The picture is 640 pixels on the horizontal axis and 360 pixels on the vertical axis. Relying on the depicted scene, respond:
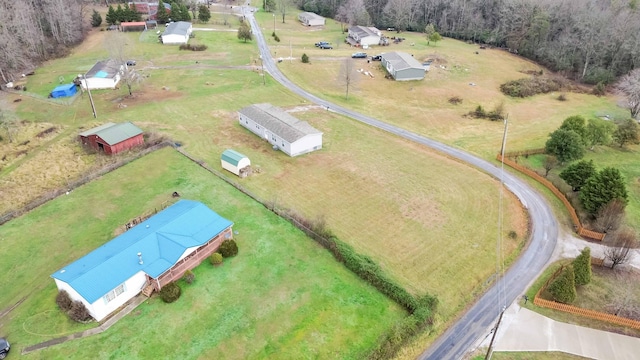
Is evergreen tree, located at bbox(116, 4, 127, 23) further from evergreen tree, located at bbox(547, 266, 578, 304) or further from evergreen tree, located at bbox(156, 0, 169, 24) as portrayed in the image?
evergreen tree, located at bbox(547, 266, 578, 304)

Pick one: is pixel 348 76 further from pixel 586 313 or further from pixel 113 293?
pixel 113 293

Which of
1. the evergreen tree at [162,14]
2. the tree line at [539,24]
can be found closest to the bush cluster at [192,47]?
the evergreen tree at [162,14]

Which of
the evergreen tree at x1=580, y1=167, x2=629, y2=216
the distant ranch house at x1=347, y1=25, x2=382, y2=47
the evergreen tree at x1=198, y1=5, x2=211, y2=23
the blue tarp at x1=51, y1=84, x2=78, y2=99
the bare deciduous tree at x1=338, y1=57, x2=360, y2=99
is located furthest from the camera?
the evergreen tree at x1=198, y1=5, x2=211, y2=23

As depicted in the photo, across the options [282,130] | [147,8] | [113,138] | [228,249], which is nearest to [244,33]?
[147,8]

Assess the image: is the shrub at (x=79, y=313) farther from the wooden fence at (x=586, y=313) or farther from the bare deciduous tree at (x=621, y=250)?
the bare deciduous tree at (x=621, y=250)

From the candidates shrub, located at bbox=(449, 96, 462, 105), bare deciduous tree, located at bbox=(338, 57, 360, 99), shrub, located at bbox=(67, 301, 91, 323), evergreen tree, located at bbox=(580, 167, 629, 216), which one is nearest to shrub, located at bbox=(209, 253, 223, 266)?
shrub, located at bbox=(67, 301, 91, 323)

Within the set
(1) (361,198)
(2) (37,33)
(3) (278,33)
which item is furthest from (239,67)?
(1) (361,198)
